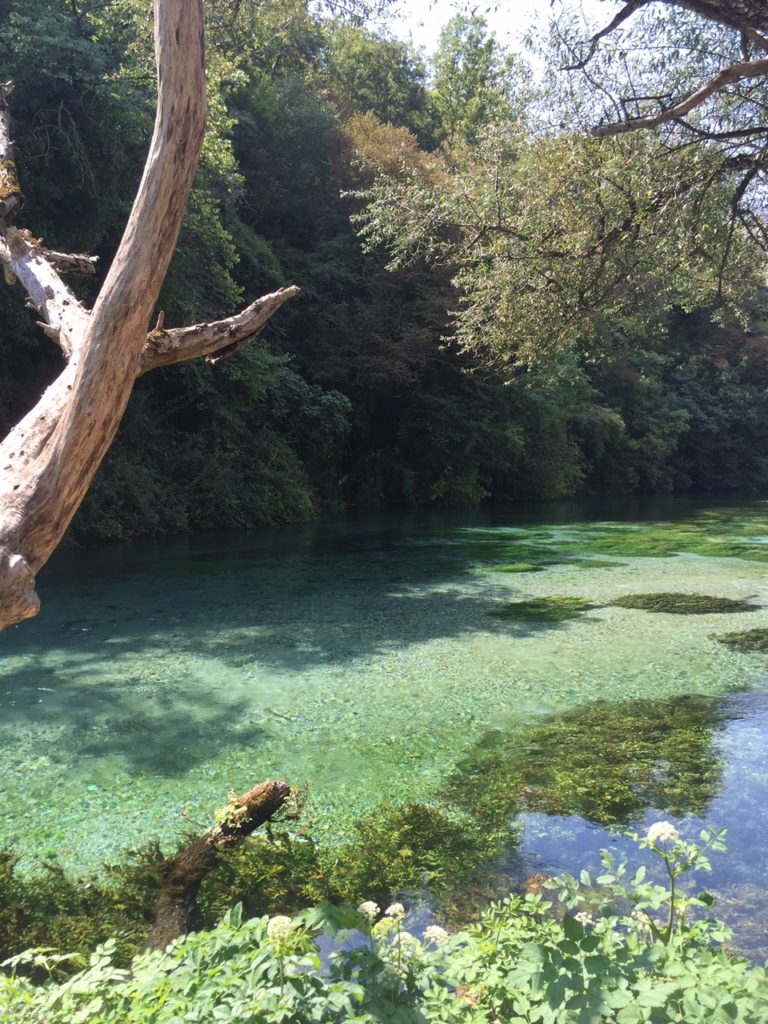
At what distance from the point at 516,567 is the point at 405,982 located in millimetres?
9339

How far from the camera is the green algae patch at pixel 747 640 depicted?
21.6 ft

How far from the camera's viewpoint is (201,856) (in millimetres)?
3049

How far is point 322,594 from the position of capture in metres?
9.02

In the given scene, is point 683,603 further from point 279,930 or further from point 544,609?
point 279,930

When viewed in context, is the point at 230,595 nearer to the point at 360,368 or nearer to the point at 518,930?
the point at 518,930

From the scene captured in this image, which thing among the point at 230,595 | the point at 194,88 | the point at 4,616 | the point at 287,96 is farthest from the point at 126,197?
the point at 4,616

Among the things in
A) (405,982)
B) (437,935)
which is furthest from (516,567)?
(405,982)

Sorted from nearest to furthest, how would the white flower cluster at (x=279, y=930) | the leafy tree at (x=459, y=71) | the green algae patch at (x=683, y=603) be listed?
the white flower cluster at (x=279, y=930)
the green algae patch at (x=683, y=603)
the leafy tree at (x=459, y=71)

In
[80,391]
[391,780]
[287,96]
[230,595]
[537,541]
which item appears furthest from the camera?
[287,96]

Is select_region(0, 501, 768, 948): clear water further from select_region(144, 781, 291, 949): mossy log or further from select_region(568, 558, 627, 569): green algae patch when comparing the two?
select_region(144, 781, 291, 949): mossy log

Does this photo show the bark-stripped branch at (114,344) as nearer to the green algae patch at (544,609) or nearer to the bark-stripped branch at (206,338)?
the bark-stripped branch at (206,338)

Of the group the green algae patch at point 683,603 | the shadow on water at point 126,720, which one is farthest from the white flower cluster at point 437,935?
the green algae patch at point 683,603

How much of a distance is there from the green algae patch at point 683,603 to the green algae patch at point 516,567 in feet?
6.76

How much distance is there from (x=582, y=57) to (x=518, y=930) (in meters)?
7.65
